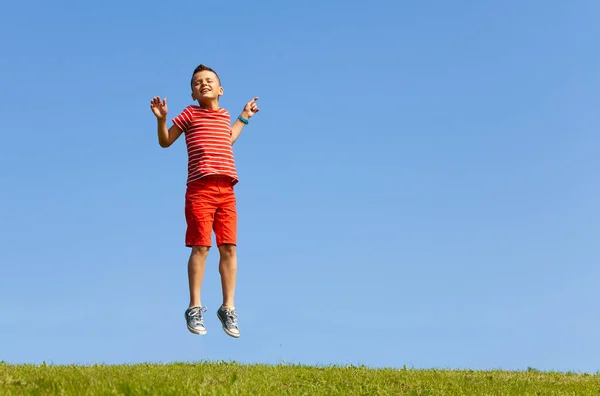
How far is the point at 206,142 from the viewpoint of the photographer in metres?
10.4

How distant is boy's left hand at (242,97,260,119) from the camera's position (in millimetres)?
11402

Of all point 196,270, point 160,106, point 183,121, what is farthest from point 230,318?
point 160,106

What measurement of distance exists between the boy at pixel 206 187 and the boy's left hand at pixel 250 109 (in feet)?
1.87

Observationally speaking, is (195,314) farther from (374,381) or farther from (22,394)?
(22,394)

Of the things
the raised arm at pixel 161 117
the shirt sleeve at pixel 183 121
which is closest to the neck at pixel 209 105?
the shirt sleeve at pixel 183 121

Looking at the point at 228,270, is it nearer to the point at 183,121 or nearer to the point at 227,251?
the point at 227,251

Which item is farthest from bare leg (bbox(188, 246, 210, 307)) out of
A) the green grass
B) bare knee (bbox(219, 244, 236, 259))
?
the green grass

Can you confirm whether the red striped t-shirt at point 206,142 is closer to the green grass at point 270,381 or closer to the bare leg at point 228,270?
the bare leg at point 228,270

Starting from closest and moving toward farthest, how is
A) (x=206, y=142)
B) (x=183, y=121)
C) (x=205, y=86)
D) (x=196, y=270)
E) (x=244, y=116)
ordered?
1. (x=196, y=270)
2. (x=206, y=142)
3. (x=183, y=121)
4. (x=205, y=86)
5. (x=244, y=116)

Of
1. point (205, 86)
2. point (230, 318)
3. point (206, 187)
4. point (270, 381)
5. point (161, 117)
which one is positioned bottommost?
point (270, 381)

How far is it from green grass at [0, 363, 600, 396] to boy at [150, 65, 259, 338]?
1069 millimetres

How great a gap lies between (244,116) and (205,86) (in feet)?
2.90

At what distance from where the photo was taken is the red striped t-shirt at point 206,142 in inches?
407

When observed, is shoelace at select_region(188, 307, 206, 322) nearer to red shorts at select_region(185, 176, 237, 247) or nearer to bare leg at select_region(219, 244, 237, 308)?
bare leg at select_region(219, 244, 237, 308)
